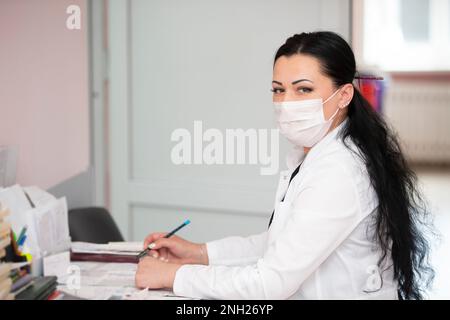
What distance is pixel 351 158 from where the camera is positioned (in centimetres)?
117

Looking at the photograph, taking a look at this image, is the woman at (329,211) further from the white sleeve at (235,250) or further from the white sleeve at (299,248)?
the white sleeve at (235,250)

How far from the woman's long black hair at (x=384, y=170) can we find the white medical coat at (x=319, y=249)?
0.9 inches

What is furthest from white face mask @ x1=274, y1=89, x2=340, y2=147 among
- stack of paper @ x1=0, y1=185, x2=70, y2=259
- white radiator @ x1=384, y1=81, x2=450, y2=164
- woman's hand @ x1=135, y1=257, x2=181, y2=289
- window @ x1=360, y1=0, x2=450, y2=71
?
white radiator @ x1=384, y1=81, x2=450, y2=164

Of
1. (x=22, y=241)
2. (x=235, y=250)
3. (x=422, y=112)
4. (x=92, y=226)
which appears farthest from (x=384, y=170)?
(x=422, y=112)

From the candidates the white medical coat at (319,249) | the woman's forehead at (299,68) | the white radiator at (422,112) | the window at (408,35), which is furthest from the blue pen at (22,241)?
the white radiator at (422,112)

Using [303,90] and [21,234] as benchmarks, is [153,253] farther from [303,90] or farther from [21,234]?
[303,90]

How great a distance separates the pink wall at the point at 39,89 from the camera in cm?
181

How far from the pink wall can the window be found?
3.75 m

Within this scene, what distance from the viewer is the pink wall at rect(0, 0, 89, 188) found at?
5.94 ft

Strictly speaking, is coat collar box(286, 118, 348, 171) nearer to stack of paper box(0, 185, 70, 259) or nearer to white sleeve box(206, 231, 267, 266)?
white sleeve box(206, 231, 267, 266)

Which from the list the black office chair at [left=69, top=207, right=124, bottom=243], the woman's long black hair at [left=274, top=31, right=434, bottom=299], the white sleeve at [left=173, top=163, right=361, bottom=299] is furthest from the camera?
the black office chair at [left=69, top=207, right=124, bottom=243]
